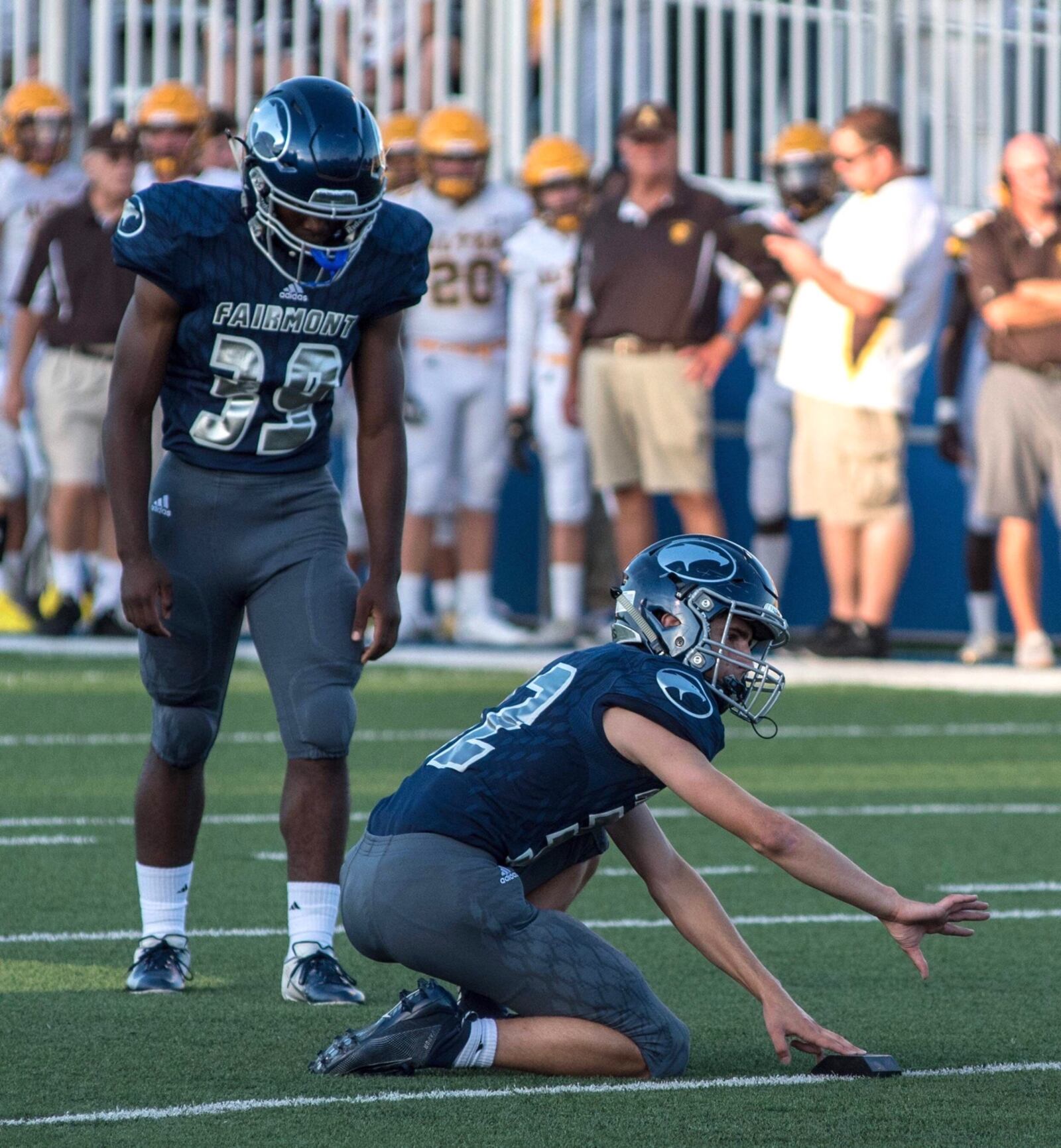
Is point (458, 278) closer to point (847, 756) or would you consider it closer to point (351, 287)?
point (847, 756)

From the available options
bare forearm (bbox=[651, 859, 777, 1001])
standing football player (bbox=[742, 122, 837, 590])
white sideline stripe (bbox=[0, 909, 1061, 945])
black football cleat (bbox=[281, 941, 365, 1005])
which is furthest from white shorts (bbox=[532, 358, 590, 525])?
bare forearm (bbox=[651, 859, 777, 1001])

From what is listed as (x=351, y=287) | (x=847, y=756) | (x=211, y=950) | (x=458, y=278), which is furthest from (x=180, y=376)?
(x=458, y=278)

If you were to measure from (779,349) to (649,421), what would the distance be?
130 centimetres

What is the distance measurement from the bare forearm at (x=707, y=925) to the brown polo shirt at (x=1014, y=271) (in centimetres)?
729

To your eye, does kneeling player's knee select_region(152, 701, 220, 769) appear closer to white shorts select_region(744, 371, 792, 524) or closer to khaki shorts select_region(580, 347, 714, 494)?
khaki shorts select_region(580, 347, 714, 494)

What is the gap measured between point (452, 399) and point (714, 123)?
11.4 feet

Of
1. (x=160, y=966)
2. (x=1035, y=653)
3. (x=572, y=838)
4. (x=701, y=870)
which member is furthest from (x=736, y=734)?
(x=572, y=838)

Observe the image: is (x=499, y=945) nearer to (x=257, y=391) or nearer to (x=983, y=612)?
(x=257, y=391)

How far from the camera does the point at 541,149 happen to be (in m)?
12.5

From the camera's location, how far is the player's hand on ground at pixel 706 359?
37.6 ft

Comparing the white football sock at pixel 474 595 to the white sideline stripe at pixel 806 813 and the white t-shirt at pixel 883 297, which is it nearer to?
the white t-shirt at pixel 883 297

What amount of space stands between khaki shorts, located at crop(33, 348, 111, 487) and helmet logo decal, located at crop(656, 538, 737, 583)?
7829 millimetres

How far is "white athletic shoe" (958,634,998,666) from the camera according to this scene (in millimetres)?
11672

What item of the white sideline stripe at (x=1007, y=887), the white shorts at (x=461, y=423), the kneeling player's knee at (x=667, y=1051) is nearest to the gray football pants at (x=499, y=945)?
the kneeling player's knee at (x=667, y=1051)
